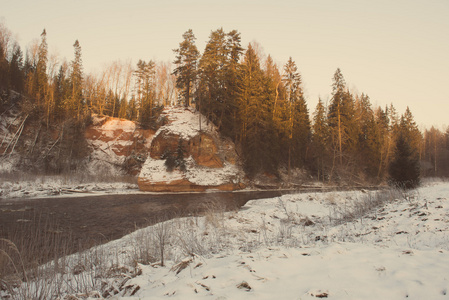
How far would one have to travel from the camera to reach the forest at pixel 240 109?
34594 millimetres

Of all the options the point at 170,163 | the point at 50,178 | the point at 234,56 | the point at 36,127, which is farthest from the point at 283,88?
the point at 36,127

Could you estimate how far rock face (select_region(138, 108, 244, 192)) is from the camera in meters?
28.6

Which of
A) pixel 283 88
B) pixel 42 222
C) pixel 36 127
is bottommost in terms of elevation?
pixel 42 222

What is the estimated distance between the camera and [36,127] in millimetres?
40031

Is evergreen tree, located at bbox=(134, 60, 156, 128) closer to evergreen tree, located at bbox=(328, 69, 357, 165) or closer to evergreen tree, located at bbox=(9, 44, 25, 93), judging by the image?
evergreen tree, located at bbox=(9, 44, 25, 93)

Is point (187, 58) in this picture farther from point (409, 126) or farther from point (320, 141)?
point (409, 126)

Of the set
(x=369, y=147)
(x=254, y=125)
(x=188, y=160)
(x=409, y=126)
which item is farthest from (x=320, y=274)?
(x=409, y=126)

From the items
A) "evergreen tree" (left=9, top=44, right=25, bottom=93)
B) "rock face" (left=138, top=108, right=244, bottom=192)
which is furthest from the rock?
"evergreen tree" (left=9, top=44, right=25, bottom=93)

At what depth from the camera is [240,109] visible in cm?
3491

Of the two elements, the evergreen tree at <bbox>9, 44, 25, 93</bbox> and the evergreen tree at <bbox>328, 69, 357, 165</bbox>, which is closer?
the evergreen tree at <bbox>328, 69, 357, 165</bbox>

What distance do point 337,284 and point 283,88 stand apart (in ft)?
129

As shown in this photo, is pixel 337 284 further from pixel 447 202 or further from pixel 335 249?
pixel 447 202

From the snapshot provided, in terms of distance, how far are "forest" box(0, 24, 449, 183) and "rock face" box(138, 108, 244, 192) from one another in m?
2.74

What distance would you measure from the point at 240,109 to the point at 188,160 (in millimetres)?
10598
